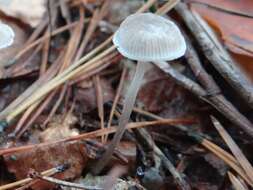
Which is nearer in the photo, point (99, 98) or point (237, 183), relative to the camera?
point (237, 183)

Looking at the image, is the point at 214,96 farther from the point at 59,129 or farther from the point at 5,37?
the point at 5,37

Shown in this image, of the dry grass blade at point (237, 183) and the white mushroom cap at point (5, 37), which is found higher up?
the white mushroom cap at point (5, 37)

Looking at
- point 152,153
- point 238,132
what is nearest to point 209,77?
point 238,132

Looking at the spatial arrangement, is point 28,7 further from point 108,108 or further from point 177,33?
point 177,33

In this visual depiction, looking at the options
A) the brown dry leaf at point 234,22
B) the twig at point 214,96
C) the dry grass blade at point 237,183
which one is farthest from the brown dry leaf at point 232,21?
the dry grass blade at point 237,183

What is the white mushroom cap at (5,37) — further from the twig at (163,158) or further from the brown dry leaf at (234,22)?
the brown dry leaf at (234,22)

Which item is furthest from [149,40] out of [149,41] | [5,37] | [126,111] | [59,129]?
[59,129]

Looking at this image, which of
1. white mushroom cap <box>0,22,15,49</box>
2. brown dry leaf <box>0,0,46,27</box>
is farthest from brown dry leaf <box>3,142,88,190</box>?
brown dry leaf <box>0,0,46,27</box>
